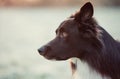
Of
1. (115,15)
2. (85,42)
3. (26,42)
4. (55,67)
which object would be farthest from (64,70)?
(85,42)

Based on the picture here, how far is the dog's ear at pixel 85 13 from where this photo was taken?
12.1 ft

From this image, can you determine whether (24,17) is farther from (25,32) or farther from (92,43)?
(92,43)

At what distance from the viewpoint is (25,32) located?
10.6m

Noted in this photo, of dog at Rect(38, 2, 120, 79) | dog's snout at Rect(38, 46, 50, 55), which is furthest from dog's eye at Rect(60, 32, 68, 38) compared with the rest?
dog's snout at Rect(38, 46, 50, 55)

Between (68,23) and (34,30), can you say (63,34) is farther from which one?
(34,30)

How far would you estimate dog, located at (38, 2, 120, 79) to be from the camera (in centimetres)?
373

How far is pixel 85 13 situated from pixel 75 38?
223mm

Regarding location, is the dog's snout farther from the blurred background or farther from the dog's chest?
the blurred background

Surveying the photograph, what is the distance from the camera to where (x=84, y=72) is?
389 centimetres

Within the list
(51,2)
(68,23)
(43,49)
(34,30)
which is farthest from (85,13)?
(34,30)

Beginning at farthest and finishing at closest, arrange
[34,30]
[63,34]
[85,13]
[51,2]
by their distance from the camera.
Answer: [34,30], [51,2], [63,34], [85,13]

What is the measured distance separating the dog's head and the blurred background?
2.88 m

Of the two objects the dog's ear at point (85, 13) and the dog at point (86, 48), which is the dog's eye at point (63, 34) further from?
the dog's ear at point (85, 13)

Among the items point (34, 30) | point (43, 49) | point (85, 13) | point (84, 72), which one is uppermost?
point (85, 13)
